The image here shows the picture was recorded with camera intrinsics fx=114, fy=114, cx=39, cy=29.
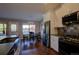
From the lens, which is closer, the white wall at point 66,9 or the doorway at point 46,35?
the white wall at point 66,9

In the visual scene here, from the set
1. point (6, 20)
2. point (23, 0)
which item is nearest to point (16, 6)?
point (23, 0)

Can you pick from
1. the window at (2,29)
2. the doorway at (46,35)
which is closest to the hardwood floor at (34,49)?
the doorway at (46,35)

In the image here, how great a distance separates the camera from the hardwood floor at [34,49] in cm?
196

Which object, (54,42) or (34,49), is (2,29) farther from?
(54,42)

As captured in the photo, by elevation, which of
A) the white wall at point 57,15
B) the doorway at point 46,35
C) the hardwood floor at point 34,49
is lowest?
the hardwood floor at point 34,49

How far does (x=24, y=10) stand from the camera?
1936 mm

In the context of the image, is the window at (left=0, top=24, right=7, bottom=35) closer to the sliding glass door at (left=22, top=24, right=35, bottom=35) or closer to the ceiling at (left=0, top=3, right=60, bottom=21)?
the ceiling at (left=0, top=3, right=60, bottom=21)

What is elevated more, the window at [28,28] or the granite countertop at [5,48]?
the window at [28,28]

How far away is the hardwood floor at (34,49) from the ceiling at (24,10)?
447 mm

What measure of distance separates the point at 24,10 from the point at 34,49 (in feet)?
2.29

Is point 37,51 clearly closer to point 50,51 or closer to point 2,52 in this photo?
point 50,51

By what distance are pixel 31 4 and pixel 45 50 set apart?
83 centimetres

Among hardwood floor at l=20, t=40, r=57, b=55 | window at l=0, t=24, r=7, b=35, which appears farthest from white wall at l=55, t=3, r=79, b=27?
window at l=0, t=24, r=7, b=35

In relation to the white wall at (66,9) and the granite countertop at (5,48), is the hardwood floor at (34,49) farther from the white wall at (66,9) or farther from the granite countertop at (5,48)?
the white wall at (66,9)
